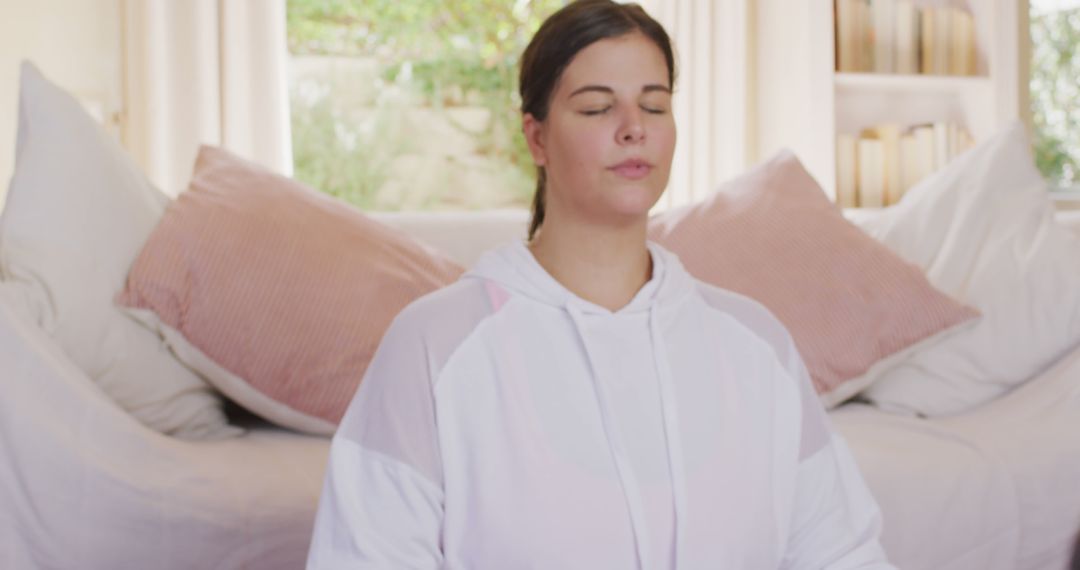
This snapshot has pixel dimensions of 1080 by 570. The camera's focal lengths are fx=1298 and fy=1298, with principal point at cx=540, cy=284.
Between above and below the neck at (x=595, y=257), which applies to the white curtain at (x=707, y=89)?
above

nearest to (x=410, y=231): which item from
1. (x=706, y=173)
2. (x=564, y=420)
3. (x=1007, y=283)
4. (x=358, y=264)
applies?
(x=358, y=264)

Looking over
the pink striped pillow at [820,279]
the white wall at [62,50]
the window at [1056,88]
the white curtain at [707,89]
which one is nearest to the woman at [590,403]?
the pink striped pillow at [820,279]

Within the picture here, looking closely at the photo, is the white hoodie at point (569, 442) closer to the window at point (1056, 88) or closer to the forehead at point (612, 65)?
the forehead at point (612, 65)

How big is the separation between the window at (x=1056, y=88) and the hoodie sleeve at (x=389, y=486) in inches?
174

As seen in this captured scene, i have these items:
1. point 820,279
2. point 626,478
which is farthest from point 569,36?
point 820,279

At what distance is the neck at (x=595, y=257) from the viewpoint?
117 cm

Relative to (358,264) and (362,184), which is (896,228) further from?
(362,184)

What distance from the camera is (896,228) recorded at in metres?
2.41

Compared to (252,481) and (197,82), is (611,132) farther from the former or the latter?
(197,82)

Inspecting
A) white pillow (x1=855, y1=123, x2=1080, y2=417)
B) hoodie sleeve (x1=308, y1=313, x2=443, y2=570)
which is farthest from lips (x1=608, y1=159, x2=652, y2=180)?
white pillow (x1=855, y1=123, x2=1080, y2=417)

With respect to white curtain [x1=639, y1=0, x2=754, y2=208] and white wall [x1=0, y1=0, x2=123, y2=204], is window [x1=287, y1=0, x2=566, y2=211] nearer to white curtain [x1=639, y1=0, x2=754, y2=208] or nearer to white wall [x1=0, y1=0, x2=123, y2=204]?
white curtain [x1=639, y1=0, x2=754, y2=208]

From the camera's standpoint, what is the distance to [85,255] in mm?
1807

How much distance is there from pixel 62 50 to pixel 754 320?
298cm

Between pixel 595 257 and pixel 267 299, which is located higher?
pixel 595 257
